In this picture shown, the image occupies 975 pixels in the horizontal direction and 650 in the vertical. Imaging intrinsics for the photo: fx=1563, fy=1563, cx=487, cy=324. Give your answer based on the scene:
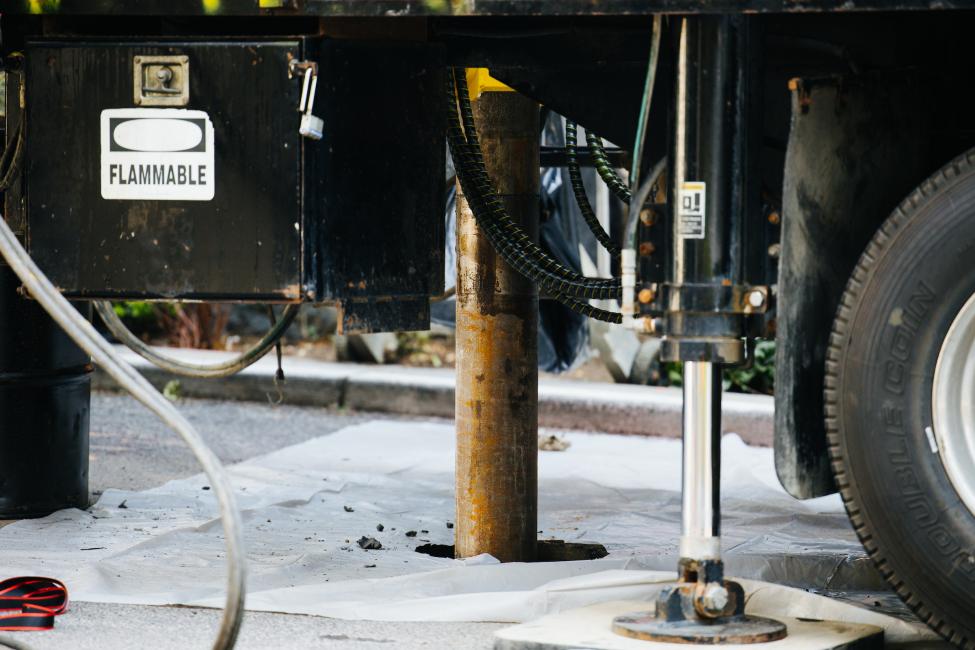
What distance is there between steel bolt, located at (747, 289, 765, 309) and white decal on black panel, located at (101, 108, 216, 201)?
1189 mm

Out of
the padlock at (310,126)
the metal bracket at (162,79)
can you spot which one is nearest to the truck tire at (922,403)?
the padlock at (310,126)

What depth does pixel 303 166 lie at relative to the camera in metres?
3.38

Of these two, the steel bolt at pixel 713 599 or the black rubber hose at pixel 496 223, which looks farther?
the black rubber hose at pixel 496 223

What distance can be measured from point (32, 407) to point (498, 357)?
1.59 m

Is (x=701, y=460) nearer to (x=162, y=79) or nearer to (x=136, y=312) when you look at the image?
(x=162, y=79)

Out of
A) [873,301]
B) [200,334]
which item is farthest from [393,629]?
[200,334]

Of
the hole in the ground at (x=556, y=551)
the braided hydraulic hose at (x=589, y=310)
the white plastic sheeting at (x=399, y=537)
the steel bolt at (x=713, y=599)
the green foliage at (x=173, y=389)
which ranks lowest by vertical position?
the hole in the ground at (x=556, y=551)

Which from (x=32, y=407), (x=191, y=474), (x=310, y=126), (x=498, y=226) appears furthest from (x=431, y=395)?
(x=310, y=126)

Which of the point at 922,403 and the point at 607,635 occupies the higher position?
the point at 922,403

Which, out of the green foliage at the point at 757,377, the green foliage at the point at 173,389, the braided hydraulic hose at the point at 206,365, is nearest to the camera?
the braided hydraulic hose at the point at 206,365

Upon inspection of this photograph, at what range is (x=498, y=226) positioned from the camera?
4.14 meters

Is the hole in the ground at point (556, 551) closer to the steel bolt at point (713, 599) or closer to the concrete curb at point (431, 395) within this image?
the steel bolt at point (713, 599)

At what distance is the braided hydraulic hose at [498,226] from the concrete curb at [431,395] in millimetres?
3276

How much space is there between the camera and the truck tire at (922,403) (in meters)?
3.01
